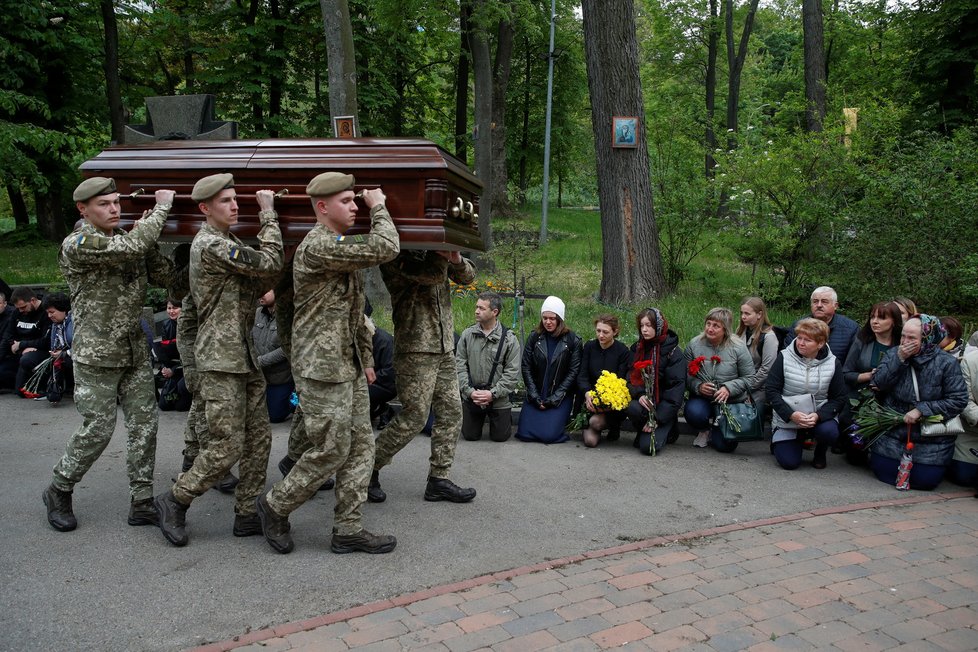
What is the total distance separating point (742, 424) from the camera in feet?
21.0

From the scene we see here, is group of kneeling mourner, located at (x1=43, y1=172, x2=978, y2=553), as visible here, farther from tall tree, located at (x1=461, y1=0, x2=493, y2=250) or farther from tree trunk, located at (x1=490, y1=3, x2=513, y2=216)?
tree trunk, located at (x1=490, y1=3, x2=513, y2=216)

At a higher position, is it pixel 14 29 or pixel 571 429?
pixel 14 29

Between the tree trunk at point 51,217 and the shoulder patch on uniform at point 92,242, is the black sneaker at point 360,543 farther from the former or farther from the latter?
the tree trunk at point 51,217

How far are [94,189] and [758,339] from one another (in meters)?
5.31

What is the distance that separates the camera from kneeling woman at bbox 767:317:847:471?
20.0 feet

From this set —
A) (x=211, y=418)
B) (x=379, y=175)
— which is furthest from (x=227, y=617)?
(x=379, y=175)

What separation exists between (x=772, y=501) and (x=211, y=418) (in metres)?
3.70

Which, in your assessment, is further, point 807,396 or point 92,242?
point 807,396

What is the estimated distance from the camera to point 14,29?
14.7 metres

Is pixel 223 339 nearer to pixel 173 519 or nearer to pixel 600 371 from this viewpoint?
pixel 173 519

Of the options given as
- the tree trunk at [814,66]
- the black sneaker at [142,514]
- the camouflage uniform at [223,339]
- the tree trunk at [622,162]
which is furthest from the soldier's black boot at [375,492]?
the tree trunk at [814,66]

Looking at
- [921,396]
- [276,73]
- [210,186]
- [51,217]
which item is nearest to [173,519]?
[210,186]

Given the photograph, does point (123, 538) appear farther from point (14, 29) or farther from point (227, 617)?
point (14, 29)

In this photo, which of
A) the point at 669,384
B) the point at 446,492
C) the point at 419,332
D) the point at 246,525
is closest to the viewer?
the point at 246,525
